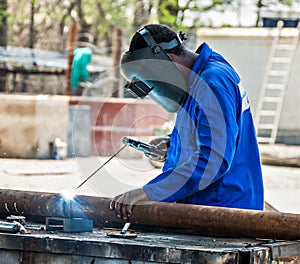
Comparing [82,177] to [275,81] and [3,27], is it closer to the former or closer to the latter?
[275,81]

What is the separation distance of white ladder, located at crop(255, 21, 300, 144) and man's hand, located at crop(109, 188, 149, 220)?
18.3 meters

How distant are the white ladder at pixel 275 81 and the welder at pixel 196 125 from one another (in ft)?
58.8

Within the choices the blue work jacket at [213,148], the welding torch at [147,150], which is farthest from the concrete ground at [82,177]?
the blue work jacket at [213,148]

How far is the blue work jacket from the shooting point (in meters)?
5.13

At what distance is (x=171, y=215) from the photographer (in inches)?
202

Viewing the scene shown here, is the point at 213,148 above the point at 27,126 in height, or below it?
above

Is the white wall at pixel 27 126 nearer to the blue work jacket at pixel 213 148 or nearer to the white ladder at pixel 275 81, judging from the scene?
the white ladder at pixel 275 81

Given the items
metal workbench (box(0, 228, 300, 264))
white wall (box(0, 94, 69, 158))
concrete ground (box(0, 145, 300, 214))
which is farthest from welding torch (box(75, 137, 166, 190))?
white wall (box(0, 94, 69, 158))

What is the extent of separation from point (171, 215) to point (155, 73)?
928 millimetres

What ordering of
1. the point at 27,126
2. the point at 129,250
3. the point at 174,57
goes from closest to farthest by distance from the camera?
the point at 129,250 → the point at 174,57 → the point at 27,126

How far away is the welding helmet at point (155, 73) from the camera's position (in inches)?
215

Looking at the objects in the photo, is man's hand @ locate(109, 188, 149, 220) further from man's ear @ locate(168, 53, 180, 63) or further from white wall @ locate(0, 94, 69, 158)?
white wall @ locate(0, 94, 69, 158)

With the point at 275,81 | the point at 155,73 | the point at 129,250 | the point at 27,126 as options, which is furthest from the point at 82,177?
the point at 275,81

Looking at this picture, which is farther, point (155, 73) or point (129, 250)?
point (155, 73)
